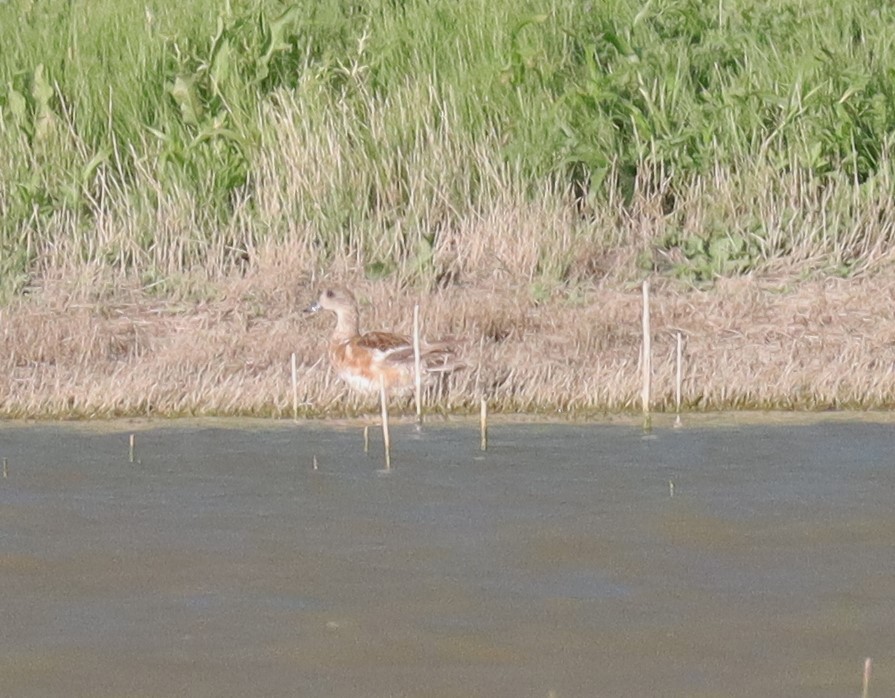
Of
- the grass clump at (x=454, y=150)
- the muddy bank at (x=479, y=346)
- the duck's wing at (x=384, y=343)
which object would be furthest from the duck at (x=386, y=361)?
the grass clump at (x=454, y=150)

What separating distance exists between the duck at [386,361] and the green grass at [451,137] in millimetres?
1268

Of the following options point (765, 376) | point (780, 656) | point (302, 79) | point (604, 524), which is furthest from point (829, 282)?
point (780, 656)

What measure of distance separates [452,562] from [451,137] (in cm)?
564

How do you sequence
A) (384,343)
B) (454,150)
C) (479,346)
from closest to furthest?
(384,343)
(479,346)
(454,150)

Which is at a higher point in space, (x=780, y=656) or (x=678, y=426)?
(x=678, y=426)

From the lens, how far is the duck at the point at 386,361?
948 centimetres

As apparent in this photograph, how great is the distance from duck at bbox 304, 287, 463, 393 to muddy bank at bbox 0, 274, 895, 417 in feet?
0.45

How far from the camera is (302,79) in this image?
1207cm

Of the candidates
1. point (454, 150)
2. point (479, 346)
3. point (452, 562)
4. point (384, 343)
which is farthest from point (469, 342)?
point (452, 562)

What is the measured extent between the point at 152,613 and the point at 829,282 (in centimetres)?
596

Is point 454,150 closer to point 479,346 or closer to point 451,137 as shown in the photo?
point 451,137

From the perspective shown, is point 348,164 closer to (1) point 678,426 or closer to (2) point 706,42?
(2) point 706,42

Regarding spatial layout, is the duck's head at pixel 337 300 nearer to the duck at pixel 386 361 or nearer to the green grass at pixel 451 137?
the duck at pixel 386 361

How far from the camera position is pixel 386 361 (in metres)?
9.50
